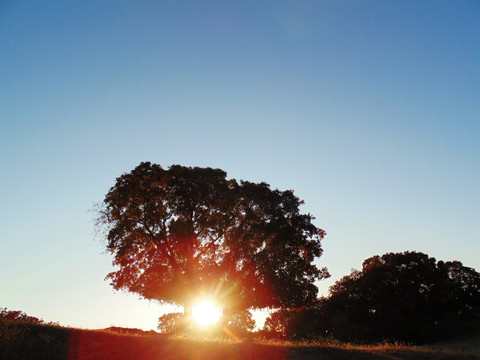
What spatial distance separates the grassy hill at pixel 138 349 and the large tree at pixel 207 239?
11.9 meters

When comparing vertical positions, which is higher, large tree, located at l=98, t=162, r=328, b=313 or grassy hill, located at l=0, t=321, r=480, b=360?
large tree, located at l=98, t=162, r=328, b=313

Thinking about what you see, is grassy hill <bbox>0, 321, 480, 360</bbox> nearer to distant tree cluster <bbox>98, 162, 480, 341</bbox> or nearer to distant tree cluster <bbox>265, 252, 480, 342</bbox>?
distant tree cluster <bbox>98, 162, 480, 341</bbox>

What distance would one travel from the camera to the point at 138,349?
15.3 metres

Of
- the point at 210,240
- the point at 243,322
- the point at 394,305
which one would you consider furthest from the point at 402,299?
the point at 210,240

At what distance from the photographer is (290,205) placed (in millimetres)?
31781

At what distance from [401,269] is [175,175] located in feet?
130

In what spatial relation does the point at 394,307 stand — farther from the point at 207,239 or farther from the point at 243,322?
the point at 207,239

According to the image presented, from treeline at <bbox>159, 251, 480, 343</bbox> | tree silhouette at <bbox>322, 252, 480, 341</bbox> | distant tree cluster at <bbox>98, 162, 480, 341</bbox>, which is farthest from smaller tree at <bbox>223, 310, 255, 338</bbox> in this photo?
tree silhouette at <bbox>322, 252, 480, 341</bbox>

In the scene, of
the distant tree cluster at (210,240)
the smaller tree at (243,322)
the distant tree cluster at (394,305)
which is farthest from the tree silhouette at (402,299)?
the distant tree cluster at (210,240)

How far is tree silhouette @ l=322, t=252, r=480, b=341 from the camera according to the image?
47375 millimetres

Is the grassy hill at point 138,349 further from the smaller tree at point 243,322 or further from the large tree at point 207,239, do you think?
the smaller tree at point 243,322

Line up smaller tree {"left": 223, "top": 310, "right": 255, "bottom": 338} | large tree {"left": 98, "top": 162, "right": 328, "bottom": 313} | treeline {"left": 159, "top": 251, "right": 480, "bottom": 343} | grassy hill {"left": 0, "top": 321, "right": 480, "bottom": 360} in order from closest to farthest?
grassy hill {"left": 0, "top": 321, "right": 480, "bottom": 360} < large tree {"left": 98, "top": 162, "right": 328, "bottom": 313} < smaller tree {"left": 223, "top": 310, "right": 255, "bottom": 338} < treeline {"left": 159, "top": 251, "right": 480, "bottom": 343}

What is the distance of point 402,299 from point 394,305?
162 centimetres

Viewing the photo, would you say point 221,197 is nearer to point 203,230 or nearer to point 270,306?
point 203,230
